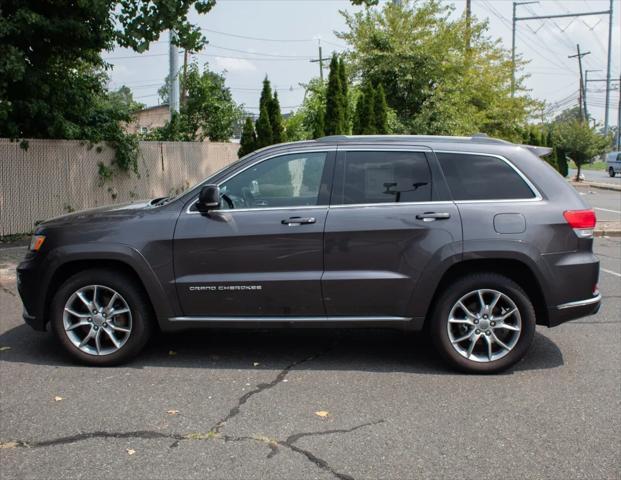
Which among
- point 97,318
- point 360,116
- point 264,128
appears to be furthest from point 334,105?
point 97,318

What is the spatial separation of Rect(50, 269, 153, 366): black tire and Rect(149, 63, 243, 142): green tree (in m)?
13.3

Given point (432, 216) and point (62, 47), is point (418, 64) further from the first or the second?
point (432, 216)

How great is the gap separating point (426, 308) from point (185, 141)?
44.9ft

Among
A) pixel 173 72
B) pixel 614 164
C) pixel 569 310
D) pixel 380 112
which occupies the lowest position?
pixel 569 310

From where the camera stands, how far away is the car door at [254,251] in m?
5.25

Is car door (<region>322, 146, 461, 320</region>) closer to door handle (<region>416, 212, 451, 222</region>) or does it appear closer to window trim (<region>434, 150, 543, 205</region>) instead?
door handle (<region>416, 212, 451, 222</region>)

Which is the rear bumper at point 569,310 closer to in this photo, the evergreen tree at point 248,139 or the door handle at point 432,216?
the door handle at point 432,216

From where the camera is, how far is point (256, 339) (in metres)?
6.32

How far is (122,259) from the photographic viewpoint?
17.4 feet

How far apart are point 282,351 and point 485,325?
1.77 m

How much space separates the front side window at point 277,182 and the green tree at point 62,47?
6.43 meters

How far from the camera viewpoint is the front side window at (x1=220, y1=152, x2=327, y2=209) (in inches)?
213

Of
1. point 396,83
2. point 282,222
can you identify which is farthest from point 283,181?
point 396,83

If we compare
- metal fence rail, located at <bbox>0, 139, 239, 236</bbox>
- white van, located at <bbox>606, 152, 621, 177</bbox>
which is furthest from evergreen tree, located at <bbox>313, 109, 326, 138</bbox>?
white van, located at <bbox>606, 152, 621, 177</bbox>
